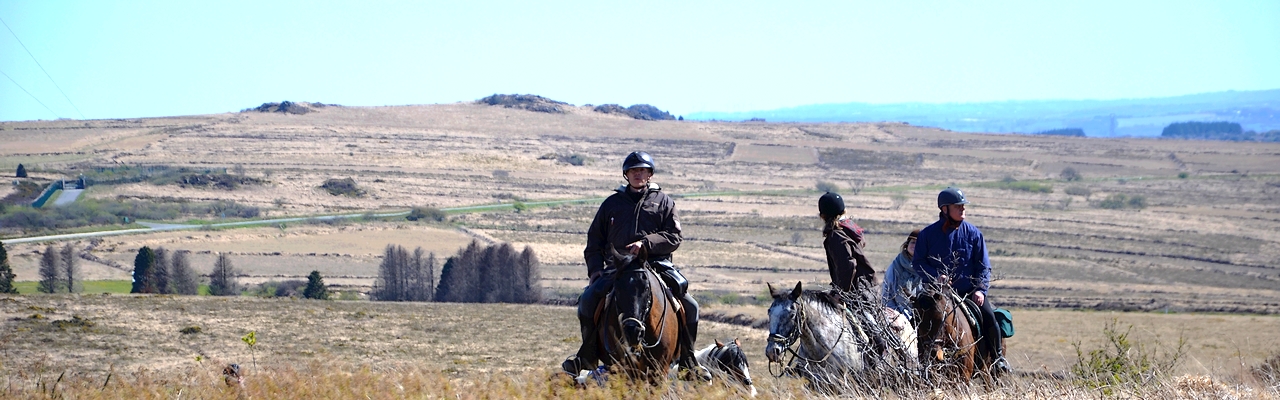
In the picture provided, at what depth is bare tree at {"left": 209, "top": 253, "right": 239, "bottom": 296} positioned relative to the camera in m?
39.3

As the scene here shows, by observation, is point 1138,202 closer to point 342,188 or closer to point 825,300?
point 342,188

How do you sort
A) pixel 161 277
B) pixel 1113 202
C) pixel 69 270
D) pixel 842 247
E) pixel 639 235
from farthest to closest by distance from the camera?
1. pixel 1113 202
2. pixel 161 277
3. pixel 69 270
4. pixel 639 235
5. pixel 842 247

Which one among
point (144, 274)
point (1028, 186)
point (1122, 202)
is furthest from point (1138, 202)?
point (144, 274)

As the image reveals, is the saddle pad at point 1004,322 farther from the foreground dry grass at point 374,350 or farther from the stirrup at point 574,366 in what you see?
the stirrup at point 574,366

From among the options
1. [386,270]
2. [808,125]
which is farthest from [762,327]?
[808,125]

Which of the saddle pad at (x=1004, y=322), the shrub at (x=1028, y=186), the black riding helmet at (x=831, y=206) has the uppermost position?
the black riding helmet at (x=831, y=206)

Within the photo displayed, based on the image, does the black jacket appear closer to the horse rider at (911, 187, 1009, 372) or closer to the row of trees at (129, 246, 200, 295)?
the horse rider at (911, 187, 1009, 372)

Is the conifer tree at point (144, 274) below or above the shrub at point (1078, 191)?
above

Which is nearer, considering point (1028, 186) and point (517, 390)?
point (517, 390)

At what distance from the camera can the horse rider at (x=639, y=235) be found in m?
8.05

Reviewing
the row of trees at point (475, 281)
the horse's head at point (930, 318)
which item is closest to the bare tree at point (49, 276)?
the row of trees at point (475, 281)

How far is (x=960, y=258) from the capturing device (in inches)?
313

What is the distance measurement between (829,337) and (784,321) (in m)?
0.43

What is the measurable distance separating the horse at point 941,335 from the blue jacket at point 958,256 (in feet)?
1.30
